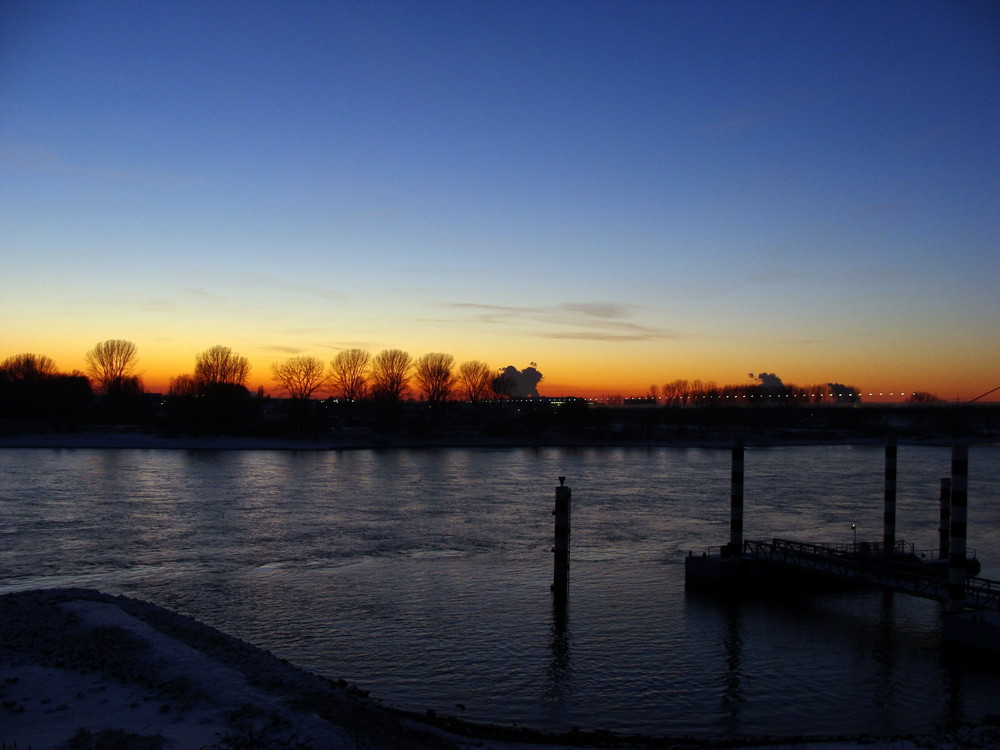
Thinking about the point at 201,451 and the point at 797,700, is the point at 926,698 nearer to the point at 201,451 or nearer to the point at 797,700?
the point at 797,700

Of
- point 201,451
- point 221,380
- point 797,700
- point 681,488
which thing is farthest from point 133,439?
point 797,700

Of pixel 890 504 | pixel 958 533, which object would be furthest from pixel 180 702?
pixel 890 504

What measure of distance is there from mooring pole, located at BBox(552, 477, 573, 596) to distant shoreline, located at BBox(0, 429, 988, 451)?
2549 inches

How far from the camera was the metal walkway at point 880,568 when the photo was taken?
17766mm

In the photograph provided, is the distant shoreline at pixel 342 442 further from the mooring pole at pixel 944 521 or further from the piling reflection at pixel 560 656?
the piling reflection at pixel 560 656

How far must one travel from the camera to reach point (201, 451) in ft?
251

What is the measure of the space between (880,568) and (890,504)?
268 inches

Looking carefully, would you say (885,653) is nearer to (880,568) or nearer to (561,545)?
(880,568)

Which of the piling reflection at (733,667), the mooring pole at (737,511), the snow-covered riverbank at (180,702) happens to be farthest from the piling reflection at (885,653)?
the mooring pole at (737,511)

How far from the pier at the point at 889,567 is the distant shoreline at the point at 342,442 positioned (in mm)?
60450

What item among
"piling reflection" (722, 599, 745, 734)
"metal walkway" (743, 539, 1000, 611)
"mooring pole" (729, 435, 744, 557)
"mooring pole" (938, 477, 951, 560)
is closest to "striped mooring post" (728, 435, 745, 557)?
"mooring pole" (729, 435, 744, 557)

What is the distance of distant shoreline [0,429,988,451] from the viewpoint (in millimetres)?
79438

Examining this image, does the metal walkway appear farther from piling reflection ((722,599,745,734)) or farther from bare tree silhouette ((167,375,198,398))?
bare tree silhouette ((167,375,198,398))

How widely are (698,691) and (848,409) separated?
474ft
